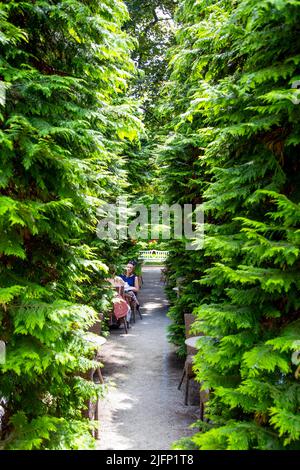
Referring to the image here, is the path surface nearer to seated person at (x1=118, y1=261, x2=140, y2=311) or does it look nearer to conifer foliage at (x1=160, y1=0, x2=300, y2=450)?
seated person at (x1=118, y1=261, x2=140, y2=311)

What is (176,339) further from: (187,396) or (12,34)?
(12,34)

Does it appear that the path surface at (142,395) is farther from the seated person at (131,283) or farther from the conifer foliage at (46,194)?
the conifer foliage at (46,194)

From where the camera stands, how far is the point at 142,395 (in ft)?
17.3

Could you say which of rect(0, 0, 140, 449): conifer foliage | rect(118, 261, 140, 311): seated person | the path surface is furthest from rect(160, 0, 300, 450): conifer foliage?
rect(118, 261, 140, 311): seated person

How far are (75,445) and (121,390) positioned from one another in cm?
282

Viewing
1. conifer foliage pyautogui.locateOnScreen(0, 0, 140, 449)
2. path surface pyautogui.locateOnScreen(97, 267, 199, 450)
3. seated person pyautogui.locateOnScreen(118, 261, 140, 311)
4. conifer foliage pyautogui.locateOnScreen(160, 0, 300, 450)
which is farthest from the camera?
seated person pyautogui.locateOnScreen(118, 261, 140, 311)

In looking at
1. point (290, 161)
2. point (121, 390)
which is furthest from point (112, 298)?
point (290, 161)

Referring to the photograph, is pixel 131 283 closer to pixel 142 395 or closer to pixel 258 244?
pixel 142 395

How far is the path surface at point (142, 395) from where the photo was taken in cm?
412

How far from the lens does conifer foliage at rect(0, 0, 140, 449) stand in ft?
8.21

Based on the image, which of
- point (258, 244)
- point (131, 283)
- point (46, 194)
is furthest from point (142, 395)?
point (131, 283)

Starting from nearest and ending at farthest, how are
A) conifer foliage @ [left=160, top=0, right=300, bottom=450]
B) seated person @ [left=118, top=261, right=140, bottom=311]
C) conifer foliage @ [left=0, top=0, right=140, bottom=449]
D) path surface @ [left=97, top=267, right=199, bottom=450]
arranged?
conifer foliage @ [left=160, top=0, right=300, bottom=450]
conifer foliage @ [left=0, top=0, right=140, bottom=449]
path surface @ [left=97, top=267, right=199, bottom=450]
seated person @ [left=118, top=261, right=140, bottom=311]

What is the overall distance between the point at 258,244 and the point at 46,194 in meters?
1.71

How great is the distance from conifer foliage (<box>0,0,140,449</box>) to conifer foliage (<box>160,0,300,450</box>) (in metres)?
1.04
